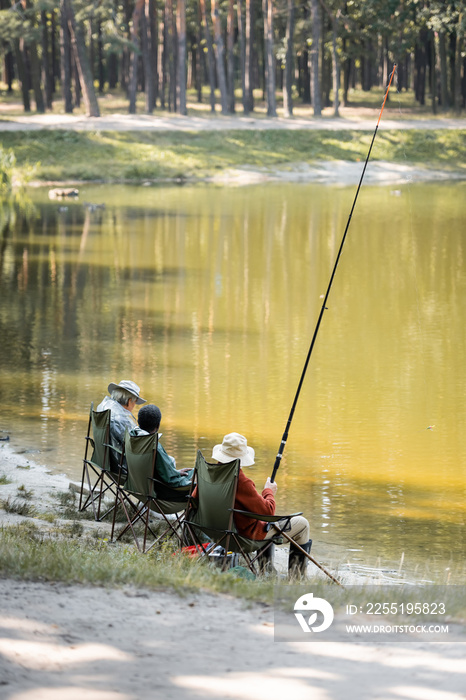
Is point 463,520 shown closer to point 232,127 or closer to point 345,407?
point 345,407

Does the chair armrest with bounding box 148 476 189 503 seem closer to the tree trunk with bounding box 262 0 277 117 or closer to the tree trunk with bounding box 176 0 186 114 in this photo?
the tree trunk with bounding box 176 0 186 114

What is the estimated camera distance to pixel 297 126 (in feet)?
154

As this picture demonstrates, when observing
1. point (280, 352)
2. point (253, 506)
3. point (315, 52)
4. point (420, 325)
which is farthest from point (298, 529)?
point (315, 52)

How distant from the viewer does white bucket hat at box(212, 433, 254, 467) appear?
18.8 feet

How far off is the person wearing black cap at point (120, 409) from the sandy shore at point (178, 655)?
226 centimetres

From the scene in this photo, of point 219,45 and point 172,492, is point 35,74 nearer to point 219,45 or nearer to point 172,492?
point 219,45

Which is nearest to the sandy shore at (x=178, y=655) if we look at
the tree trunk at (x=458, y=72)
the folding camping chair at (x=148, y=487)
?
the folding camping chair at (x=148, y=487)

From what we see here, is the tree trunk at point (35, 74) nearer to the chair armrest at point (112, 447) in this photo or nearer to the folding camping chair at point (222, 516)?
the chair armrest at point (112, 447)

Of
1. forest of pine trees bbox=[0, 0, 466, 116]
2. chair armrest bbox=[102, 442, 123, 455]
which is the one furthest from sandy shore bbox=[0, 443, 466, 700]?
forest of pine trees bbox=[0, 0, 466, 116]

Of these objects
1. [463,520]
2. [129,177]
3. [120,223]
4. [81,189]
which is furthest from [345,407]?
[129,177]

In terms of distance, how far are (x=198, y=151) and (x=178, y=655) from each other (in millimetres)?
39755

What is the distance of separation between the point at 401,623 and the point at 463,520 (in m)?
3.22

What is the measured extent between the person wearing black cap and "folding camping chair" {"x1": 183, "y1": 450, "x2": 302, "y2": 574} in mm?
1293

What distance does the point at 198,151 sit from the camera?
4250cm
